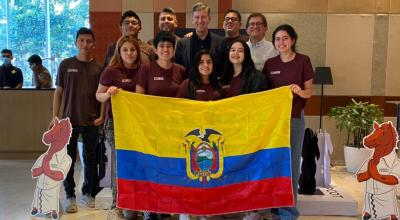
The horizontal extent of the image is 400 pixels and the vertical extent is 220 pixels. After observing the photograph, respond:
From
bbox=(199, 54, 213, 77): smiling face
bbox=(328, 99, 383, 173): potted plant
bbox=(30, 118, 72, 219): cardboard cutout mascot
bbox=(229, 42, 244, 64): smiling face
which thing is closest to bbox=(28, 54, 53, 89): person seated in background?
bbox=(30, 118, 72, 219): cardboard cutout mascot

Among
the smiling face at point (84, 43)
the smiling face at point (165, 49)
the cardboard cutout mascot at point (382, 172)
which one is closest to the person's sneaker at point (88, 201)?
the smiling face at point (84, 43)

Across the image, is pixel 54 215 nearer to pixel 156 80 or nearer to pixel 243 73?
pixel 156 80

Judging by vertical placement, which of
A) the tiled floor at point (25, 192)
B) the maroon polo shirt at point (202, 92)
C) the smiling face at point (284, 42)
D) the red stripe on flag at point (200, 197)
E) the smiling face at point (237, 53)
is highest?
the smiling face at point (284, 42)

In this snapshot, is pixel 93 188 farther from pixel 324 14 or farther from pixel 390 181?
pixel 324 14

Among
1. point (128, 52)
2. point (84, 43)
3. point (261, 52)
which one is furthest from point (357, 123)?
point (84, 43)

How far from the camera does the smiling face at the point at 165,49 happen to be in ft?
10.9

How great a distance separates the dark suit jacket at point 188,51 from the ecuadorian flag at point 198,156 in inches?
17.9

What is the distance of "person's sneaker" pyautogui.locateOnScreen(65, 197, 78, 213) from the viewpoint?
3.96m

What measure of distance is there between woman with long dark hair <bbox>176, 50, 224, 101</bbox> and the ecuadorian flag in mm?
80

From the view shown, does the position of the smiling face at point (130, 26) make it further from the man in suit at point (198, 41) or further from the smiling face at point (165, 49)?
the smiling face at point (165, 49)

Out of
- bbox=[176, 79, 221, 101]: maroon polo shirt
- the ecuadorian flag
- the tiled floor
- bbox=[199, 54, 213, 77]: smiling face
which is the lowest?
the tiled floor

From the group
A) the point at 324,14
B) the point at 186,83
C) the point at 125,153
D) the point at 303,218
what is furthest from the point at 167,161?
the point at 324,14

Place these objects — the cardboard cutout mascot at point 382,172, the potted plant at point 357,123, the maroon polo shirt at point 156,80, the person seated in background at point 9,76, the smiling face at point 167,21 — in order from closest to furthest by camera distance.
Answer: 1. the maroon polo shirt at point 156,80
2. the cardboard cutout mascot at point 382,172
3. the smiling face at point 167,21
4. the potted plant at point 357,123
5. the person seated in background at point 9,76

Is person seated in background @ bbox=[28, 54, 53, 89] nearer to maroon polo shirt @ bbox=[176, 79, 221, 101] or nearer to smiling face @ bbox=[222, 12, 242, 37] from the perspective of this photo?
smiling face @ bbox=[222, 12, 242, 37]
